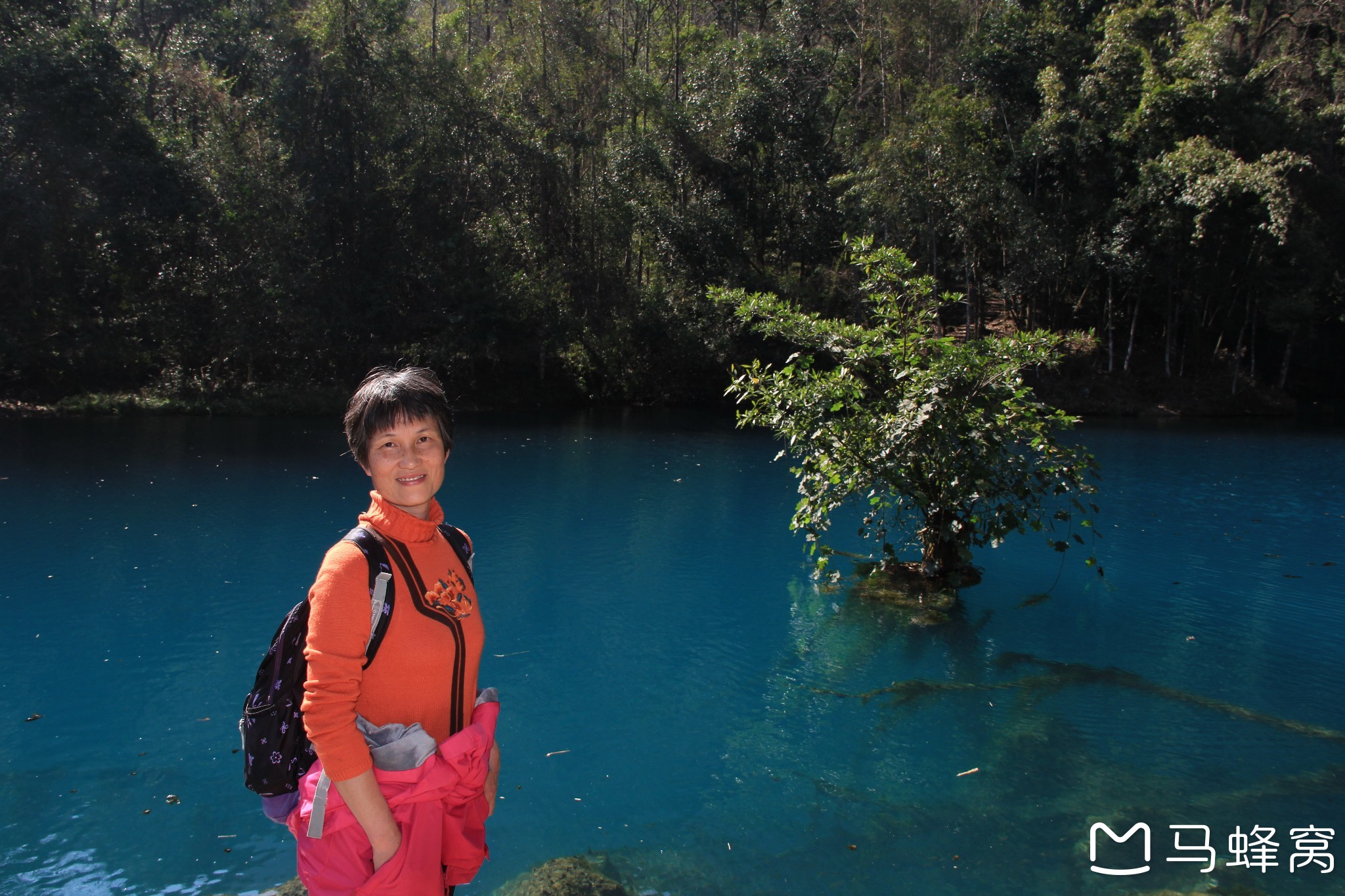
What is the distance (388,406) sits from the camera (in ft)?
6.42

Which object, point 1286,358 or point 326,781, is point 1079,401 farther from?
point 326,781

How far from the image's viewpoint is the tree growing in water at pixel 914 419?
6031 millimetres

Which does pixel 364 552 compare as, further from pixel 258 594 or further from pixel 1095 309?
pixel 1095 309

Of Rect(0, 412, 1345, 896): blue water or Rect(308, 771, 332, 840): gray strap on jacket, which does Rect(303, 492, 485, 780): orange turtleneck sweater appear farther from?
Rect(0, 412, 1345, 896): blue water

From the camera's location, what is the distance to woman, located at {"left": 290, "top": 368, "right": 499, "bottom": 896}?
66.6 inches

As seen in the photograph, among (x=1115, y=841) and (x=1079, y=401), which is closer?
(x=1115, y=841)

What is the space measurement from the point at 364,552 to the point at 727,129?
66.9 feet

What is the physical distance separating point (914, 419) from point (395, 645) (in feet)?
15.2

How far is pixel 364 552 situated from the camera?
1777 millimetres

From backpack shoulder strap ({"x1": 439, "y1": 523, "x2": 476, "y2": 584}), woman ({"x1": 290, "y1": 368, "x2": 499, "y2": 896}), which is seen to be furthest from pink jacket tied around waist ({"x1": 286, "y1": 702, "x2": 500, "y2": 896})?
backpack shoulder strap ({"x1": 439, "y1": 523, "x2": 476, "y2": 584})

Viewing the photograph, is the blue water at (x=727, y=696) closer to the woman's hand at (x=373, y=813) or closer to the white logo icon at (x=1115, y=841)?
the white logo icon at (x=1115, y=841)

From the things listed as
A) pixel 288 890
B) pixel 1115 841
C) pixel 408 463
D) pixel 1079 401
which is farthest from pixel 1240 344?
pixel 408 463

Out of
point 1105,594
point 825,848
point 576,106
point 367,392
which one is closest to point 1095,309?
point 576,106

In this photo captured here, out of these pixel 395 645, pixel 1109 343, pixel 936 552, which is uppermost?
pixel 1109 343
